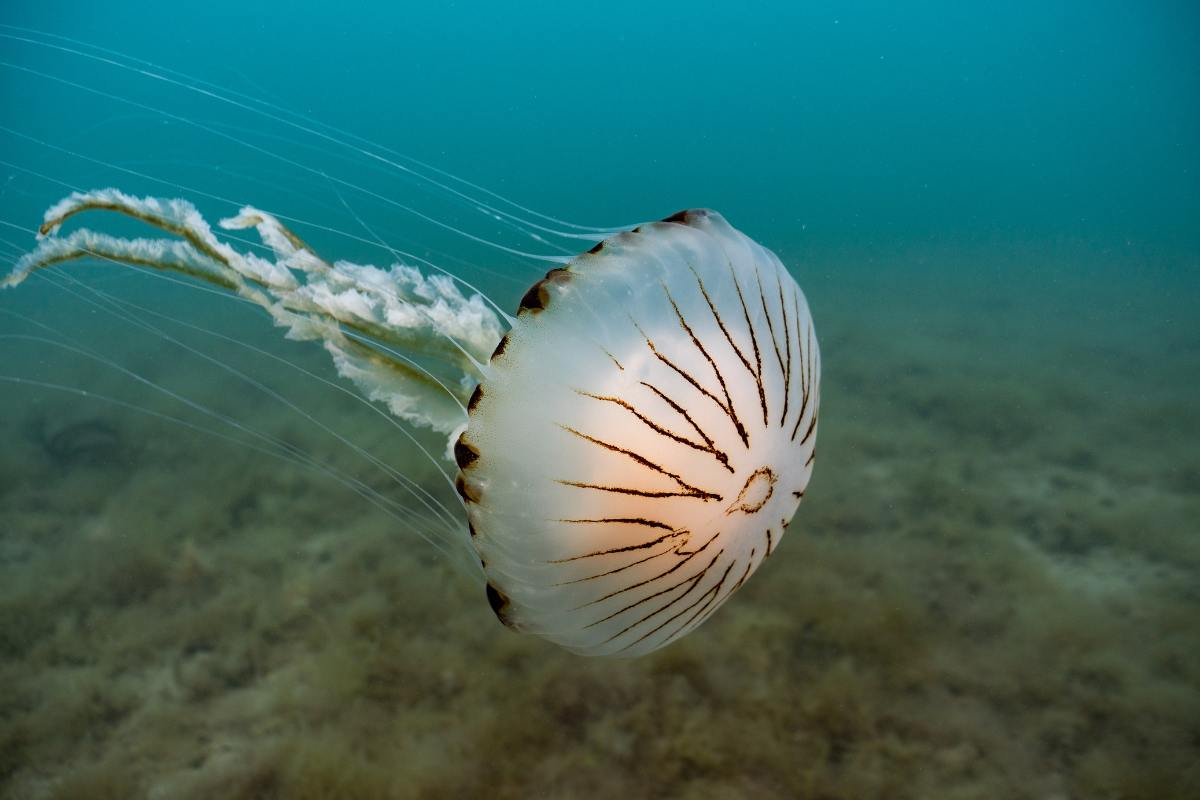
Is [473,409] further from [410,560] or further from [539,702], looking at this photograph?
[410,560]

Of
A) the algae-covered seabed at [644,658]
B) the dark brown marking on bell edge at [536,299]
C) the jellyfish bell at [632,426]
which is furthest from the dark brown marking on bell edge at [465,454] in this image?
the algae-covered seabed at [644,658]

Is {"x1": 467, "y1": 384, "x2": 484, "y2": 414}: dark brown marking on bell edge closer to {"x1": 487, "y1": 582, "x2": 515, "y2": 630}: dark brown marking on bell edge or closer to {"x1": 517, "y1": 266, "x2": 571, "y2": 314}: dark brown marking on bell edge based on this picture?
{"x1": 517, "y1": 266, "x2": 571, "y2": 314}: dark brown marking on bell edge

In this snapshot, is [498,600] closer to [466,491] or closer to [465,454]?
[466,491]

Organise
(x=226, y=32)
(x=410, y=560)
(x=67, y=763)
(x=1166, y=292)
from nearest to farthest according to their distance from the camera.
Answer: (x=67, y=763) → (x=410, y=560) → (x=1166, y=292) → (x=226, y=32)

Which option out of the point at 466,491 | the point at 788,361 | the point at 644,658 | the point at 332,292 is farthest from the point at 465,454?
the point at 644,658

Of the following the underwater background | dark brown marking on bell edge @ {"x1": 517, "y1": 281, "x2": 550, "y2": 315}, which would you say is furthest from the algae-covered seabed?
dark brown marking on bell edge @ {"x1": 517, "y1": 281, "x2": 550, "y2": 315}

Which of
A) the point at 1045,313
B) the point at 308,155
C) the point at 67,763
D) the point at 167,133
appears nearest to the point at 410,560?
the point at 67,763

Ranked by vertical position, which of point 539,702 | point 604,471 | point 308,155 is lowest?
A: point 308,155

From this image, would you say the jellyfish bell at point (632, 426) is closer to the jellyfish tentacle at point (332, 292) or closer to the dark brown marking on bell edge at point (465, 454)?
the dark brown marking on bell edge at point (465, 454)
